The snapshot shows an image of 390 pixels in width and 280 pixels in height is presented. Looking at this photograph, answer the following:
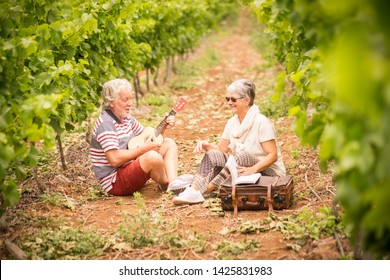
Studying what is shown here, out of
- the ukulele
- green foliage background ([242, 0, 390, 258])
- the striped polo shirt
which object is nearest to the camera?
green foliage background ([242, 0, 390, 258])

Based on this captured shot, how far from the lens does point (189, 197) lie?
5.29 meters

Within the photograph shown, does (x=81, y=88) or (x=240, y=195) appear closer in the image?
(x=240, y=195)

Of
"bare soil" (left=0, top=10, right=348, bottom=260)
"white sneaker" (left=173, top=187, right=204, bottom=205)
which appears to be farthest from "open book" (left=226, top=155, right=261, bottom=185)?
"white sneaker" (left=173, top=187, right=204, bottom=205)

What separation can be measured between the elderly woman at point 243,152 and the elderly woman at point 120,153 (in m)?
0.52

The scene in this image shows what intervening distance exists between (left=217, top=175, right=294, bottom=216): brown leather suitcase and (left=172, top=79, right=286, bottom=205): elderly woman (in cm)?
34

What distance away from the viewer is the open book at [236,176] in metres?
5.00

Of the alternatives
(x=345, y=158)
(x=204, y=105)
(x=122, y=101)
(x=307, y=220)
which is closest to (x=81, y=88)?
(x=122, y=101)

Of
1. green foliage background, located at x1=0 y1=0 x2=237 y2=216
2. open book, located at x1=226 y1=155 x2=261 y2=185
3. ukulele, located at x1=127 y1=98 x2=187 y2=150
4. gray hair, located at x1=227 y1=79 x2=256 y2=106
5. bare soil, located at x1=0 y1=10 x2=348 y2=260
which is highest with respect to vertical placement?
green foliage background, located at x1=0 y1=0 x2=237 y2=216

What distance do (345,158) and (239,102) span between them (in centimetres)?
349

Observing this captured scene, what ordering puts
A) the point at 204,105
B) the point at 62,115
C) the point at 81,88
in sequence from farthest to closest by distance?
the point at 204,105 < the point at 81,88 < the point at 62,115

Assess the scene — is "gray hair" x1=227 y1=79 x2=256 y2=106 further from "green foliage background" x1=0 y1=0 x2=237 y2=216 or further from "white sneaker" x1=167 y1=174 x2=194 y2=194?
"green foliage background" x1=0 y1=0 x2=237 y2=216

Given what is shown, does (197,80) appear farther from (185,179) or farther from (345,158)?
(345,158)

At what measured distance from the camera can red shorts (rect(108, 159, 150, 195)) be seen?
18.5 ft

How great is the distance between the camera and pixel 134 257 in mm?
4133
